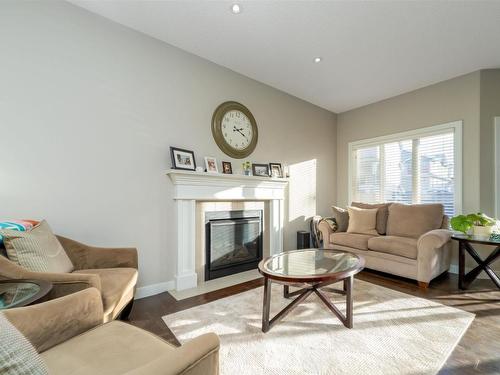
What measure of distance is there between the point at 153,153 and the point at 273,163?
1814 mm

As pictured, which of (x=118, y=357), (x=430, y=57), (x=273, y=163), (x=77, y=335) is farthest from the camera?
(x=273, y=163)

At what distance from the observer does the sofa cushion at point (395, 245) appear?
2832 millimetres

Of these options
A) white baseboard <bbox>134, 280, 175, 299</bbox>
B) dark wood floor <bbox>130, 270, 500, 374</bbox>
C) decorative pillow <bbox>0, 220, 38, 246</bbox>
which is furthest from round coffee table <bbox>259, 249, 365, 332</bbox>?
decorative pillow <bbox>0, 220, 38, 246</bbox>

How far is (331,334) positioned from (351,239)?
1.82 m

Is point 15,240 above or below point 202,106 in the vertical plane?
below

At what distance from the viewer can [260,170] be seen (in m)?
3.57

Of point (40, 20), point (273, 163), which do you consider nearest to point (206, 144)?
point (273, 163)

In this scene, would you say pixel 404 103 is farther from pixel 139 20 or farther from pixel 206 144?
pixel 139 20

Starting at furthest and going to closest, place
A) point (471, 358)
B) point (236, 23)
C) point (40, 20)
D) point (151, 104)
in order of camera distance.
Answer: point (151, 104)
point (236, 23)
point (40, 20)
point (471, 358)

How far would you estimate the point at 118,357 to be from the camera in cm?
99

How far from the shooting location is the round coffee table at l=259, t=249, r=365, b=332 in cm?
180

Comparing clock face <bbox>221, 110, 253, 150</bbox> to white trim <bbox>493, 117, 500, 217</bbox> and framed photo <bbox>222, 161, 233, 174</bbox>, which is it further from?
white trim <bbox>493, 117, 500, 217</bbox>

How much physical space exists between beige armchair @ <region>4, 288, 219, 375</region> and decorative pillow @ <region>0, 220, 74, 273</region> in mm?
679

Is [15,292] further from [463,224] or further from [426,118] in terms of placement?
[426,118]
